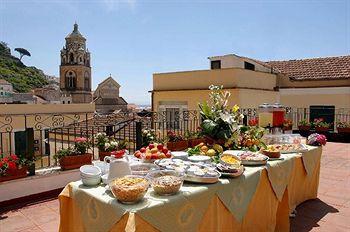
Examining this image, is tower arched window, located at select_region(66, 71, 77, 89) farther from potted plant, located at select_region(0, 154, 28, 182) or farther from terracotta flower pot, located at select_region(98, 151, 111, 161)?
potted plant, located at select_region(0, 154, 28, 182)

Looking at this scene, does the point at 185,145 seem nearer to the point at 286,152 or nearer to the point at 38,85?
the point at 286,152

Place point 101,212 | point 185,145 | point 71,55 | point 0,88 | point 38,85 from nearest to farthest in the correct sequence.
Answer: point 101,212, point 185,145, point 0,88, point 71,55, point 38,85

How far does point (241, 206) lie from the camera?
2.55m

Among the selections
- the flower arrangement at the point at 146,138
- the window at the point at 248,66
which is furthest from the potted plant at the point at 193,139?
the window at the point at 248,66

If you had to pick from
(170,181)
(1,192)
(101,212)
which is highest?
(170,181)

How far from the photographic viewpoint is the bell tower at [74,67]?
186 feet

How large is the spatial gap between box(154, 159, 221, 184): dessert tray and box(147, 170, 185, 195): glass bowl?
0.27ft

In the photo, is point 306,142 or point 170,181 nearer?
point 170,181

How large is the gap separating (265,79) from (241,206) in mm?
13760

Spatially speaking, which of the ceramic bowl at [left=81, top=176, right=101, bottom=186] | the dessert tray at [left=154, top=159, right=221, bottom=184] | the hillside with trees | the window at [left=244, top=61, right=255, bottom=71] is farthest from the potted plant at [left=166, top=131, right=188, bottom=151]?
the hillside with trees

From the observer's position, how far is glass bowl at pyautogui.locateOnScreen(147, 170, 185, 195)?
1.99m

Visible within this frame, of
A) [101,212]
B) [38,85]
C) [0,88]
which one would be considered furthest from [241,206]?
[38,85]

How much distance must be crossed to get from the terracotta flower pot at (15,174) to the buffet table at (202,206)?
1.90m

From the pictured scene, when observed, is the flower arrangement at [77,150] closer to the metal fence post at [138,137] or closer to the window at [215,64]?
the metal fence post at [138,137]
